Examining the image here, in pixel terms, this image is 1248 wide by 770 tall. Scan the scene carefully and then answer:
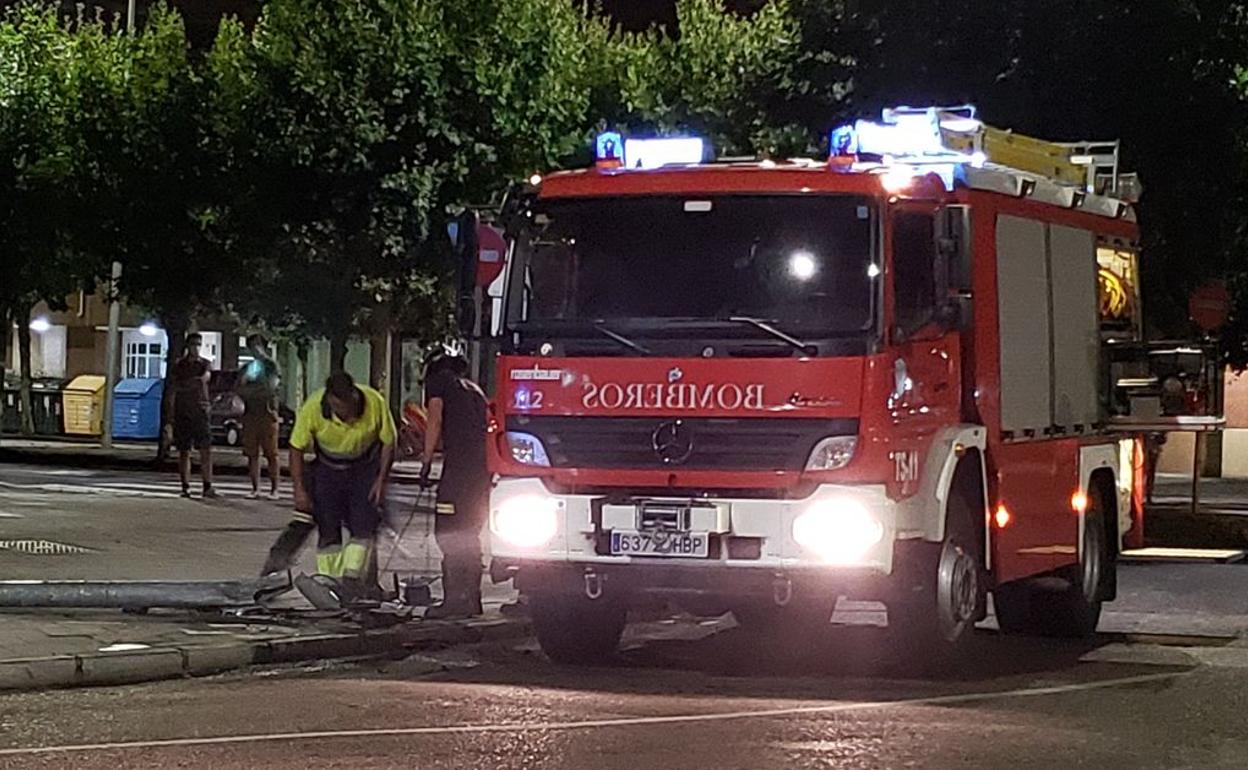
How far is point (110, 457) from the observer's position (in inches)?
1400

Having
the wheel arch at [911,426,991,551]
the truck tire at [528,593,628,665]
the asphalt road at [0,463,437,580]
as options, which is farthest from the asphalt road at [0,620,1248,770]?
the asphalt road at [0,463,437,580]

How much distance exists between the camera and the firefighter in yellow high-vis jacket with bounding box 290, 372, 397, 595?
13.9 m

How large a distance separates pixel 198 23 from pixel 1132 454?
43.4 m

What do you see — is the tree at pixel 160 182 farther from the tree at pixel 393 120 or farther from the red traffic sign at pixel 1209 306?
the red traffic sign at pixel 1209 306

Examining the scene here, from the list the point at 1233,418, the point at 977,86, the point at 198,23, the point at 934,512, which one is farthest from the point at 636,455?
Answer: the point at 198,23

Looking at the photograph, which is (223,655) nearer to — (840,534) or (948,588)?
(840,534)

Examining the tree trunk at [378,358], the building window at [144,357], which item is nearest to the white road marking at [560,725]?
the tree trunk at [378,358]

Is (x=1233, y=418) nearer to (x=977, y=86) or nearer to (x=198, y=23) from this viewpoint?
(x=977, y=86)

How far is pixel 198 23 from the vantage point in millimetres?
55469

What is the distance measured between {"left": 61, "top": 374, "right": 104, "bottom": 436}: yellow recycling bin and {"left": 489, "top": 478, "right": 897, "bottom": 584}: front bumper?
119 feet

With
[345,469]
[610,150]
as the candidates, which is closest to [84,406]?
[345,469]

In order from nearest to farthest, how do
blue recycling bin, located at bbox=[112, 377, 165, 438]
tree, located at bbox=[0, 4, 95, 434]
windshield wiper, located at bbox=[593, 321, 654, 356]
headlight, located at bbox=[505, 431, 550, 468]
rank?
windshield wiper, located at bbox=[593, 321, 654, 356], headlight, located at bbox=[505, 431, 550, 468], tree, located at bbox=[0, 4, 95, 434], blue recycling bin, located at bbox=[112, 377, 165, 438]

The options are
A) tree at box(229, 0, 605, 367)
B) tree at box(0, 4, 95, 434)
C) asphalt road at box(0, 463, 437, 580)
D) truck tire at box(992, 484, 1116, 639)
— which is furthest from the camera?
tree at box(0, 4, 95, 434)

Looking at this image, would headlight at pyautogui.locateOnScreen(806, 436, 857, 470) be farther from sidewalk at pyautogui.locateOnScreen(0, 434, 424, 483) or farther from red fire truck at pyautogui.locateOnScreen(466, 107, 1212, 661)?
sidewalk at pyautogui.locateOnScreen(0, 434, 424, 483)
